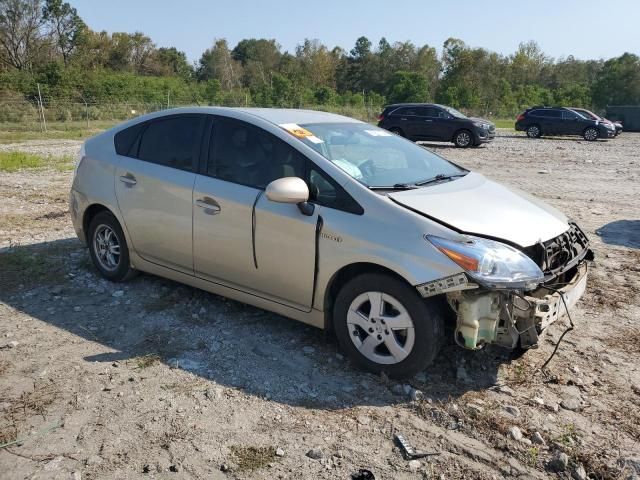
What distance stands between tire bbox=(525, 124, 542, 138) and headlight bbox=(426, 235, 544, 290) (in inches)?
1064

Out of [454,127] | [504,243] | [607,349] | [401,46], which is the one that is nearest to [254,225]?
[504,243]

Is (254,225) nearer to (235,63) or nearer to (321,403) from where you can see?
(321,403)

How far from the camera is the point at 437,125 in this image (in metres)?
21.9

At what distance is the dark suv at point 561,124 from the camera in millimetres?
27030

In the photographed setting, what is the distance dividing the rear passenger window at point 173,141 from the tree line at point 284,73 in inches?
1271

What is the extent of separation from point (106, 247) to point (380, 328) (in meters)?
3.03

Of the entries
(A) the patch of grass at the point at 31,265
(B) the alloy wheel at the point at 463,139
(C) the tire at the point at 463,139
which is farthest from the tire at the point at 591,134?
(A) the patch of grass at the point at 31,265

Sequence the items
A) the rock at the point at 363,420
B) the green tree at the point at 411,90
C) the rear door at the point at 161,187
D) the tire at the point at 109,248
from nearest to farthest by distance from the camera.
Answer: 1. the rock at the point at 363,420
2. the rear door at the point at 161,187
3. the tire at the point at 109,248
4. the green tree at the point at 411,90

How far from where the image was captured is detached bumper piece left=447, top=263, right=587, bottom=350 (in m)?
3.32

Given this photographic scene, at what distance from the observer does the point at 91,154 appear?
17.4 feet

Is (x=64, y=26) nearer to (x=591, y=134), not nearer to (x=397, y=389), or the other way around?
(x=591, y=134)

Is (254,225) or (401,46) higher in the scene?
(401,46)

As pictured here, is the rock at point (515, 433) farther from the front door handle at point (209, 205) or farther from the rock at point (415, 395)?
the front door handle at point (209, 205)

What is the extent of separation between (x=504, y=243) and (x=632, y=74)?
182 feet
